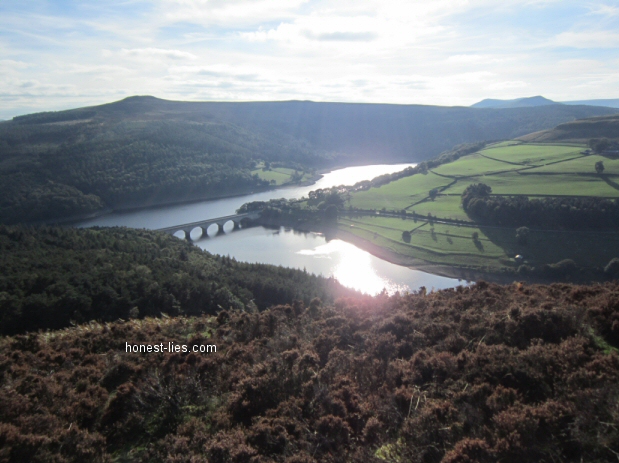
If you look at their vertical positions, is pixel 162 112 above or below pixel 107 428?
above

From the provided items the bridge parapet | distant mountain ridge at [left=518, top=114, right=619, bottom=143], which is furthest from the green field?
the bridge parapet

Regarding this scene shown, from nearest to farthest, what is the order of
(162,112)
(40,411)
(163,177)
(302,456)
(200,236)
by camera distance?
(302,456) → (40,411) → (200,236) → (163,177) → (162,112)

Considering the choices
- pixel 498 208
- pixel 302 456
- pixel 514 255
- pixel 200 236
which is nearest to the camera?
pixel 302 456

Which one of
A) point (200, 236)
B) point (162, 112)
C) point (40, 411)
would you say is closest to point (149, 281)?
point (40, 411)

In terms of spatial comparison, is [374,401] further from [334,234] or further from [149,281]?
[334,234]

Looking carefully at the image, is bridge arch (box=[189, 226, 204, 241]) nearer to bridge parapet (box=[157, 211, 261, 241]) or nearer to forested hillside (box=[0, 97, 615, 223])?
bridge parapet (box=[157, 211, 261, 241])

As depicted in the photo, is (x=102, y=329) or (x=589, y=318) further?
(x=102, y=329)

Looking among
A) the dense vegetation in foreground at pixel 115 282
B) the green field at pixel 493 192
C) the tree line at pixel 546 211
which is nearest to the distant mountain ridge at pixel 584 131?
the green field at pixel 493 192

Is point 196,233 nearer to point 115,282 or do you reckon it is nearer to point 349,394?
point 115,282

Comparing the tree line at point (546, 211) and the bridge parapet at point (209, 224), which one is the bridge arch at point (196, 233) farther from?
the tree line at point (546, 211)
